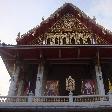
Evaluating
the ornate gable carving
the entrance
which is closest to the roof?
the ornate gable carving

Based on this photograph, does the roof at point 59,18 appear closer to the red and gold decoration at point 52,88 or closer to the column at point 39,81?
the column at point 39,81

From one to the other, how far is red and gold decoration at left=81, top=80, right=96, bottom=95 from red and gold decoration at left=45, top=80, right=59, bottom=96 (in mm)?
2123

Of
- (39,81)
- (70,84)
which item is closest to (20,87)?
(39,81)

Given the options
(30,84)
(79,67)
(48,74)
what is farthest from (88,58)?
(30,84)

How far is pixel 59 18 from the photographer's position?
2664cm

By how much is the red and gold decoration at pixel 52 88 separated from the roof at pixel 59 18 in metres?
3.60

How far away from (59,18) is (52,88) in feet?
23.0

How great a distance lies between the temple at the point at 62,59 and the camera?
22.3 metres

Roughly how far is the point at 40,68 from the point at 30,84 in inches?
117

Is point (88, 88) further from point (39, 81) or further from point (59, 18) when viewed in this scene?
point (59, 18)

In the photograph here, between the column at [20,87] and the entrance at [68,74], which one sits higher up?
the entrance at [68,74]

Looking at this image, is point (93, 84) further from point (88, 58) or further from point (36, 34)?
point (36, 34)

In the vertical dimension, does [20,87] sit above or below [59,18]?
below

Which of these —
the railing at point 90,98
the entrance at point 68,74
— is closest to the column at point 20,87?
the entrance at point 68,74
